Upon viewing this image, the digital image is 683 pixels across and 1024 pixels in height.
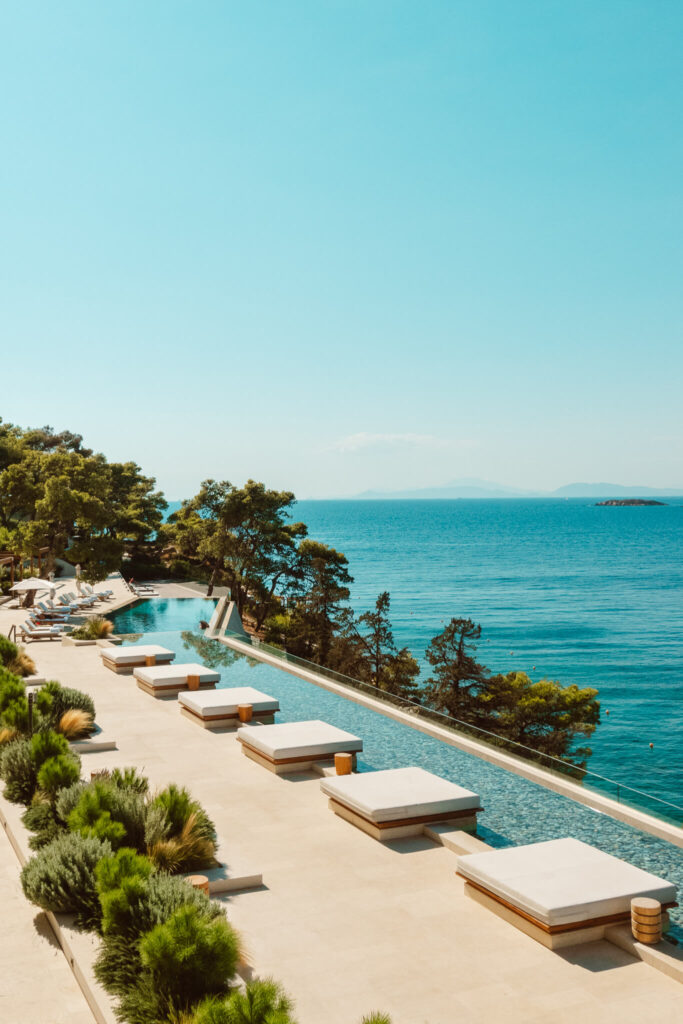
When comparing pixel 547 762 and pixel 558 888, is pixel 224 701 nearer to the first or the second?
pixel 547 762

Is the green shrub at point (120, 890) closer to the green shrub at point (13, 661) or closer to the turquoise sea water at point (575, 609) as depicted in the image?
the green shrub at point (13, 661)

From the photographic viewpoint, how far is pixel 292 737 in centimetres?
1156

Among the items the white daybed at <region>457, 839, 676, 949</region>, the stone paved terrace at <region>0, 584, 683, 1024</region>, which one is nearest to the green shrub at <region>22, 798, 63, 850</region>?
the stone paved terrace at <region>0, 584, 683, 1024</region>

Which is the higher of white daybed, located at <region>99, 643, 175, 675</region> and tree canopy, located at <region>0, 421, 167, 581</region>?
tree canopy, located at <region>0, 421, 167, 581</region>

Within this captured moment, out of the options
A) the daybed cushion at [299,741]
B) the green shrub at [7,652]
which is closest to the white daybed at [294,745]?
the daybed cushion at [299,741]

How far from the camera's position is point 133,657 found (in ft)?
60.7

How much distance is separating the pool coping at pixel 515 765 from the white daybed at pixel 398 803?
1.36 m

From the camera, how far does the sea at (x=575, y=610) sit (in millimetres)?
34719

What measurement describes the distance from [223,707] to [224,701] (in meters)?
0.28

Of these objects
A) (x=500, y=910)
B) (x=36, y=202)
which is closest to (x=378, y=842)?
(x=500, y=910)

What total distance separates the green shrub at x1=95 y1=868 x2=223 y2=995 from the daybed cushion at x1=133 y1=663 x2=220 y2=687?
33.2 ft

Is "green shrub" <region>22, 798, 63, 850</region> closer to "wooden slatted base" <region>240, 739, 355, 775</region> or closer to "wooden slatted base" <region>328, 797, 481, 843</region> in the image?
"wooden slatted base" <region>328, 797, 481, 843</region>

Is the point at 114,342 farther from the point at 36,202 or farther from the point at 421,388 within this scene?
the point at 421,388

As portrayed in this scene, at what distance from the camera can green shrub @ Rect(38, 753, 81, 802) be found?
873cm
